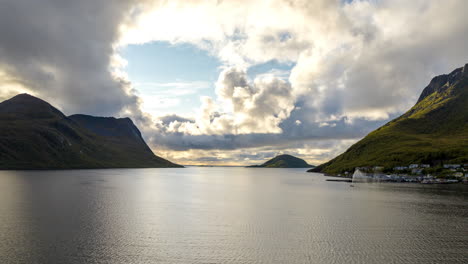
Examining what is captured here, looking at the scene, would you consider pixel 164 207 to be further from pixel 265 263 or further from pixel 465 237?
pixel 465 237

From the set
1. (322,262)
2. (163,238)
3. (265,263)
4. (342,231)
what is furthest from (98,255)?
(342,231)

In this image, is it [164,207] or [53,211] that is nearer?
[53,211]

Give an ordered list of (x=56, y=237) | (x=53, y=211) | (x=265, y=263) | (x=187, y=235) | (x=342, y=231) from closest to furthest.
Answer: (x=265, y=263) → (x=56, y=237) → (x=187, y=235) → (x=342, y=231) → (x=53, y=211)

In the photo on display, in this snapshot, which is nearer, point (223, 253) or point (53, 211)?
point (223, 253)

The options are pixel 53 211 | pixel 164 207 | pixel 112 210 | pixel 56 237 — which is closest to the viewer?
pixel 56 237

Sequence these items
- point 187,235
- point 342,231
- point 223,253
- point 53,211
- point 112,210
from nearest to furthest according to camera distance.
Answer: point 223,253
point 187,235
point 342,231
point 53,211
point 112,210

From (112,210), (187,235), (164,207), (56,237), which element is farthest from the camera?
(164,207)

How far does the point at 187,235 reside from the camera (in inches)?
2500

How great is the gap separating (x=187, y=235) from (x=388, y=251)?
3945 cm

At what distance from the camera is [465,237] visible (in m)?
61.1

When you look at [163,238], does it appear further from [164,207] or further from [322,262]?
[164,207]

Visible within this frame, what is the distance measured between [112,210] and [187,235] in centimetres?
4063

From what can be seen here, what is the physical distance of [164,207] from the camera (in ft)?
343

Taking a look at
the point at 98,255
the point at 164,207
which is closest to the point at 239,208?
the point at 164,207
